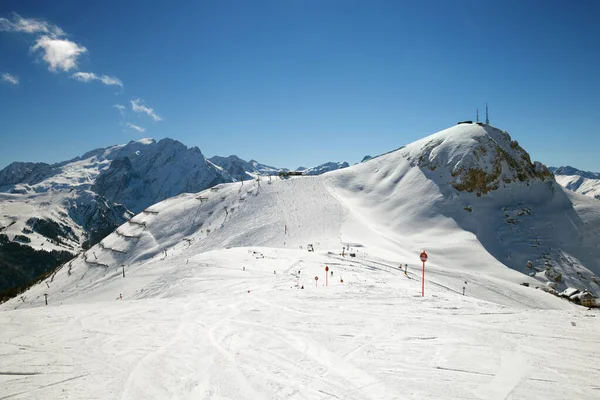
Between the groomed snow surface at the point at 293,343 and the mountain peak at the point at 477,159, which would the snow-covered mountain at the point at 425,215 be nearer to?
the mountain peak at the point at 477,159

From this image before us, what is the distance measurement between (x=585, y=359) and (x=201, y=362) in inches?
445

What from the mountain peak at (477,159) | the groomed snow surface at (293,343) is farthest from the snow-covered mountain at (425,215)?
the groomed snow surface at (293,343)

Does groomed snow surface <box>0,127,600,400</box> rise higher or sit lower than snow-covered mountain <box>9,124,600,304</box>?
lower

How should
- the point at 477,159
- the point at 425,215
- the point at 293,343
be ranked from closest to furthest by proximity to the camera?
the point at 293,343 < the point at 425,215 < the point at 477,159

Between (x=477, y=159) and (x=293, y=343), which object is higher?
(x=477, y=159)

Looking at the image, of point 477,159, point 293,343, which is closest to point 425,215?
point 477,159

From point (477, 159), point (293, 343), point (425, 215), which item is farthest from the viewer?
point (477, 159)

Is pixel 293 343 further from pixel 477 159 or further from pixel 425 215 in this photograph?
pixel 477 159

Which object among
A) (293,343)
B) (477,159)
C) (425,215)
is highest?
(477,159)

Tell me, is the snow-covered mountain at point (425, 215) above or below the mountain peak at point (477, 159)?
below

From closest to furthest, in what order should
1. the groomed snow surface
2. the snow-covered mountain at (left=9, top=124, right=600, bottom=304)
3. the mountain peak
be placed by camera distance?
the groomed snow surface → the snow-covered mountain at (left=9, top=124, right=600, bottom=304) → the mountain peak

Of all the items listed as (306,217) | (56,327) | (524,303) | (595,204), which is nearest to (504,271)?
(524,303)

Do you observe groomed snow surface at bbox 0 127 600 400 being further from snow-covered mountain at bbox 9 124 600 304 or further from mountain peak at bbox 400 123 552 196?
mountain peak at bbox 400 123 552 196

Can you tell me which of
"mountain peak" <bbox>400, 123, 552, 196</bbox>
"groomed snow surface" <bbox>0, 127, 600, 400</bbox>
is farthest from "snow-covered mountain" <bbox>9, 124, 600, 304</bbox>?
"groomed snow surface" <bbox>0, 127, 600, 400</bbox>
